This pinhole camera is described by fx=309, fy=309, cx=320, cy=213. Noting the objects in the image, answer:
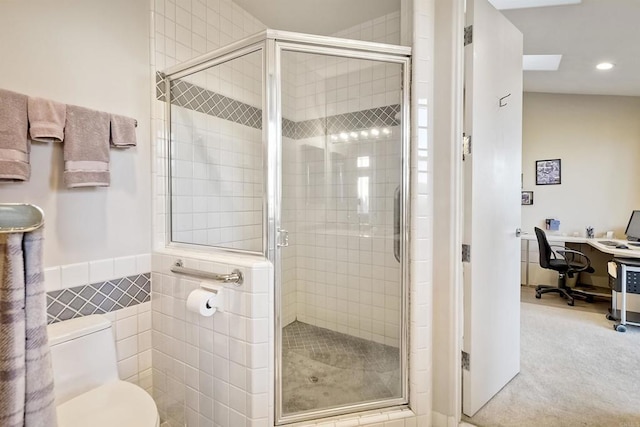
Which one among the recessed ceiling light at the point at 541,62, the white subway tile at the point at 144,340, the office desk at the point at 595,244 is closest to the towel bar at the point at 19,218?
the white subway tile at the point at 144,340

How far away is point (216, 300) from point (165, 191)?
0.80 metres

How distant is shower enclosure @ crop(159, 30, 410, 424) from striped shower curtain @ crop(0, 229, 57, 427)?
0.98 m

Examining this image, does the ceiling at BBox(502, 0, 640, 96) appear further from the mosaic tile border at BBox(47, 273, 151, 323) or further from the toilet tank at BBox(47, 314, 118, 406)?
the toilet tank at BBox(47, 314, 118, 406)

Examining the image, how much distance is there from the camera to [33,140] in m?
1.35

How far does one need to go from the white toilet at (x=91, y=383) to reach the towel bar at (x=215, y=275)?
15.9 inches

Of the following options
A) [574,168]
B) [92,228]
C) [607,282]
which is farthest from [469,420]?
[574,168]

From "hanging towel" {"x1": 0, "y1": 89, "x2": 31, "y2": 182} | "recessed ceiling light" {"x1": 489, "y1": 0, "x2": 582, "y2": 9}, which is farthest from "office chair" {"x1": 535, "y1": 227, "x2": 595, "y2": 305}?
"hanging towel" {"x1": 0, "y1": 89, "x2": 31, "y2": 182}

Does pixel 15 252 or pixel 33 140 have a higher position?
pixel 33 140

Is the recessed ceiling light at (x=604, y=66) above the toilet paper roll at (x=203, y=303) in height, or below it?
above

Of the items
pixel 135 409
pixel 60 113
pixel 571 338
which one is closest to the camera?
pixel 135 409

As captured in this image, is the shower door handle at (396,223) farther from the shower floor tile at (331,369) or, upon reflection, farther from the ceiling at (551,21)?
the ceiling at (551,21)

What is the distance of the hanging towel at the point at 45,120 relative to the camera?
130 centimetres

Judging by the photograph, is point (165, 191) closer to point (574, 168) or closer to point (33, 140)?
point (33, 140)

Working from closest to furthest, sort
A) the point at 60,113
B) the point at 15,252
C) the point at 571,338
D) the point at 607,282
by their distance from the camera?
the point at 15,252, the point at 60,113, the point at 571,338, the point at 607,282
